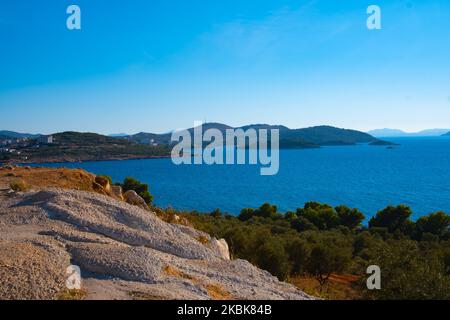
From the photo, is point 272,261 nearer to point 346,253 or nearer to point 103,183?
point 346,253

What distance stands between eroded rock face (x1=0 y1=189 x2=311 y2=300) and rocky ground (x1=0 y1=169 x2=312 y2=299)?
0.06 ft

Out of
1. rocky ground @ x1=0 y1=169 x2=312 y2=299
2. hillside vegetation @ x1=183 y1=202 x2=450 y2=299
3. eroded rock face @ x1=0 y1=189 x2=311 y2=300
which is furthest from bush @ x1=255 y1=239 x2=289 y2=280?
eroded rock face @ x1=0 y1=189 x2=311 y2=300

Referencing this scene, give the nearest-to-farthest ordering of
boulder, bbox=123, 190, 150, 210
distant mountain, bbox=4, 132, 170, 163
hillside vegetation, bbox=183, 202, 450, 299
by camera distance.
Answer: hillside vegetation, bbox=183, 202, 450, 299
boulder, bbox=123, 190, 150, 210
distant mountain, bbox=4, 132, 170, 163

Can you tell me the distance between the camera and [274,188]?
375 ft

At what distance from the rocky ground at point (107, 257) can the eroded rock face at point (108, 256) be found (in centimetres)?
2

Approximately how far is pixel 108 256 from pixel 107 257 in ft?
0.21

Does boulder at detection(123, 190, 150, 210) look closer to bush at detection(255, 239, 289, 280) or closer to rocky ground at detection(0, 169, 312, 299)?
rocky ground at detection(0, 169, 312, 299)

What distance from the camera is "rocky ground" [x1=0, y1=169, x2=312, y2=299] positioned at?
9312 millimetres

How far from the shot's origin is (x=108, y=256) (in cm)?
1077

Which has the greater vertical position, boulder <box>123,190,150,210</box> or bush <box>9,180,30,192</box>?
bush <box>9,180,30,192</box>

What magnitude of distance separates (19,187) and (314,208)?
1758 inches

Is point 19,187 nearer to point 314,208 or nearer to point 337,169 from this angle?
point 314,208

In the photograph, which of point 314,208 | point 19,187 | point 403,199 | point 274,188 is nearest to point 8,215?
point 19,187

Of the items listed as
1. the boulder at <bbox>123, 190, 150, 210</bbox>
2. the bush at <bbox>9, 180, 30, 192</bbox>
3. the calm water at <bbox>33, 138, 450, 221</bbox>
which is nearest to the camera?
the bush at <bbox>9, 180, 30, 192</bbox>
